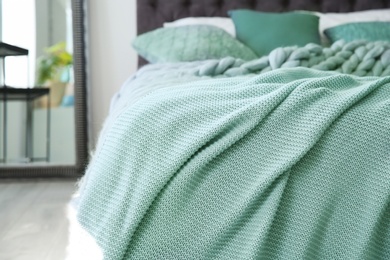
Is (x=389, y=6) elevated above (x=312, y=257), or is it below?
above

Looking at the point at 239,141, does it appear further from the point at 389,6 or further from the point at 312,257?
the point at 389,6

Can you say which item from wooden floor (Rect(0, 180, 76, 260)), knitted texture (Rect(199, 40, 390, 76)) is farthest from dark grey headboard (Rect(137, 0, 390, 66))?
knitted texture (Rect(199, 40, 390, 76))

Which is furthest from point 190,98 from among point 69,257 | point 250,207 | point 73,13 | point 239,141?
point 73,13

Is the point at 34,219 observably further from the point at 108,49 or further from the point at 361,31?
the point at 361,31

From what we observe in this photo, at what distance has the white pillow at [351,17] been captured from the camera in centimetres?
298

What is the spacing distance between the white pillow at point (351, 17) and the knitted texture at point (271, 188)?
1871 mm

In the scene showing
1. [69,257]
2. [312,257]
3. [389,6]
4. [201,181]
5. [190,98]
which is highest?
[389,6]

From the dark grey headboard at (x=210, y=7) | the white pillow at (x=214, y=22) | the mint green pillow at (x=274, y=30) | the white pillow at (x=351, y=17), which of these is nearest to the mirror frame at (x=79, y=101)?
the dark grey headboard at (x=210, y=7)

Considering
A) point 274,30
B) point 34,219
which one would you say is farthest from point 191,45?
point 34,219

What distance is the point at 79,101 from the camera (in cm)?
323

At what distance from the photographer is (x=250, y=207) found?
1.14m

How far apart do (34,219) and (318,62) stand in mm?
1200

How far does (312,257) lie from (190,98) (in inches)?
16.4

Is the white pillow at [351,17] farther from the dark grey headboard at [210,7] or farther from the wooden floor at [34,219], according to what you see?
the wooden floor at [34,219]
